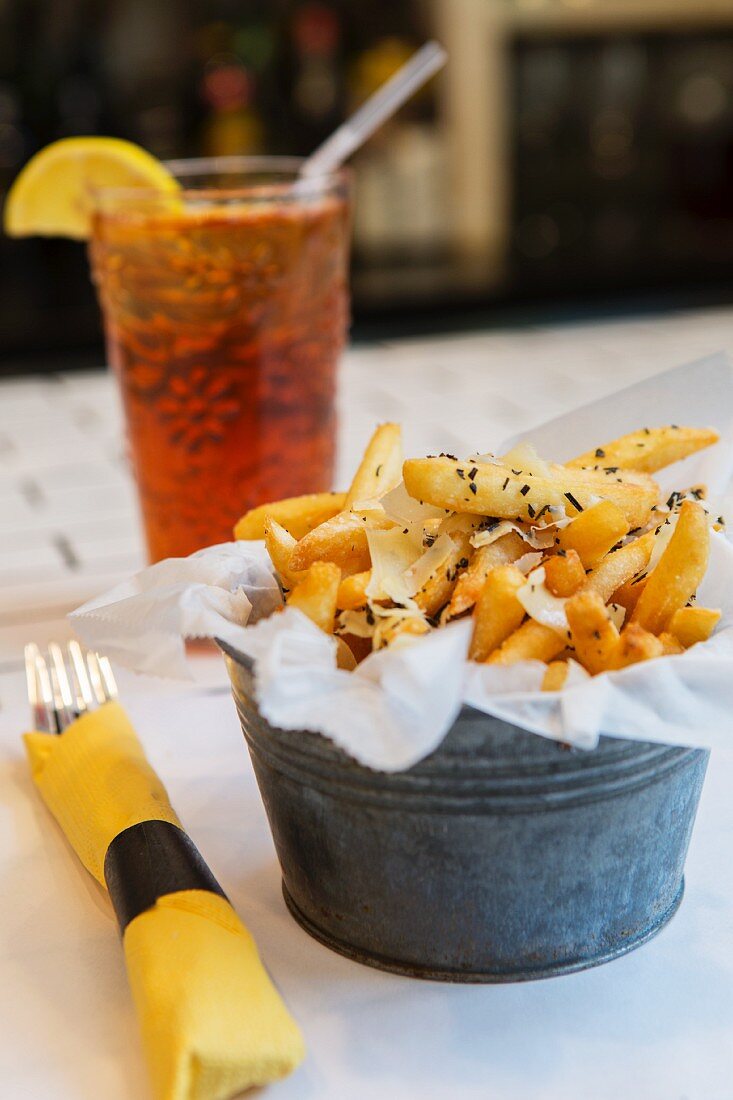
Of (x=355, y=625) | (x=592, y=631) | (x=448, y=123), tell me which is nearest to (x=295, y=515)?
(x=355, y=625)

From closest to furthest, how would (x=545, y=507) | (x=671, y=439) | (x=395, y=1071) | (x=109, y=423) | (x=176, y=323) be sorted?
(x=395, y=1071)
(x=545, y=507)
(x=671, y=439)
(x=176, y=323)
(x=109, y=423)

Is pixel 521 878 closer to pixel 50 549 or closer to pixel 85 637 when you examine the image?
pixel 85 637

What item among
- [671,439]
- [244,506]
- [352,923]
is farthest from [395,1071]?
[244,506]

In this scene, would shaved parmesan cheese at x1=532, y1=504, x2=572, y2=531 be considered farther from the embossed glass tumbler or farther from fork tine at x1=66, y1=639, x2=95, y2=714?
the embossed glass tumbler

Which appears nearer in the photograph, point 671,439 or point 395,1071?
point 395,1071

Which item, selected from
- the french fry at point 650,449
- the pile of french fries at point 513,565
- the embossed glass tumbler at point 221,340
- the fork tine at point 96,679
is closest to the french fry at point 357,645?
the pile of french fries at point 513,565

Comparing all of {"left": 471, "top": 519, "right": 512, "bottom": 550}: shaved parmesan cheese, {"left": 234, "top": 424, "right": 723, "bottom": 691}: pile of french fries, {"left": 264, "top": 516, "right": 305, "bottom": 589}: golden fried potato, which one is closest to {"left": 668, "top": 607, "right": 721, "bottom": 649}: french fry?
{"left": 234, "top": 424, "right": 723, "bottom": 691}: pile of french fries
